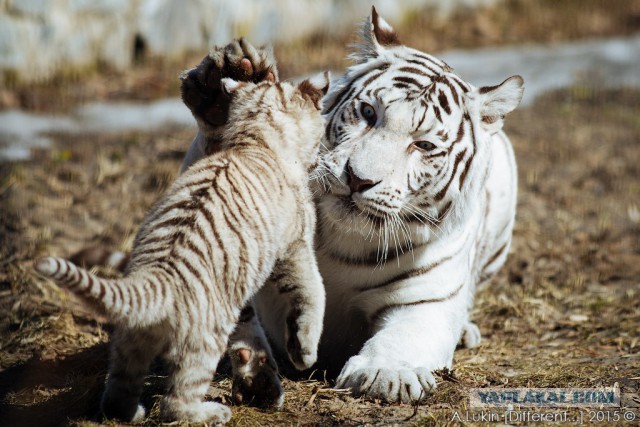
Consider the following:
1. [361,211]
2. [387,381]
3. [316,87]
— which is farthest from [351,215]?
[387,381]

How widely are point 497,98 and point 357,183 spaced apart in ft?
2.46

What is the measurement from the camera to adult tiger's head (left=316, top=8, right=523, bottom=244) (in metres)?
3.03

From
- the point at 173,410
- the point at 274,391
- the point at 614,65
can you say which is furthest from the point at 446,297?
the point at 614,65

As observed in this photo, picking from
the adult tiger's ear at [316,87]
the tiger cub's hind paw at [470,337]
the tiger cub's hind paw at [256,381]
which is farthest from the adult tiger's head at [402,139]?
the tiger cub's hind paw at [470,337]

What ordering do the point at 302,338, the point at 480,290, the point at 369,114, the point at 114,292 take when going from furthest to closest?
1. the point at 480,290
2. the point at 369,114
3. the point at 302,338
4. the point at 114,292

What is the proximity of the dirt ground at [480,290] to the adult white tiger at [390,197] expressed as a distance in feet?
0.67

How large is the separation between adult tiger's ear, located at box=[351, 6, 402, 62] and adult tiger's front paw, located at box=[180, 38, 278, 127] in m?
0.56

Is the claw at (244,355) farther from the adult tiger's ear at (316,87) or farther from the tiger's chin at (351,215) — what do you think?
the adult tiger's ear at (316,87)

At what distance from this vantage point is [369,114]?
323 centimetres

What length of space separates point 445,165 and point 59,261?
1609 millimetres

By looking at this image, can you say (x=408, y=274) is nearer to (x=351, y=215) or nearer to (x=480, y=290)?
(x=351, y=215)

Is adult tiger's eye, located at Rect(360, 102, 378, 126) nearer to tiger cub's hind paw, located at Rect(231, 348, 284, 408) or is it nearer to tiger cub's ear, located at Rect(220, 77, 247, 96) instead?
tiger cub's ear, located at Rect(220, 77, 247, 96)

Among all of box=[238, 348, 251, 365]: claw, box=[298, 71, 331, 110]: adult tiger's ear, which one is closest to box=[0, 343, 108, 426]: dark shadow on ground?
box=[238, 348, 251, 365]: claw

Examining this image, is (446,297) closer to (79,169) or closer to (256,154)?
(256,154)
